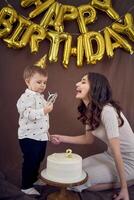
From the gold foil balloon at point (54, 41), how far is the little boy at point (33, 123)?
0.21 meters

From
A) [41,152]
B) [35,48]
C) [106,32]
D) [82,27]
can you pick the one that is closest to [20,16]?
[35,48]

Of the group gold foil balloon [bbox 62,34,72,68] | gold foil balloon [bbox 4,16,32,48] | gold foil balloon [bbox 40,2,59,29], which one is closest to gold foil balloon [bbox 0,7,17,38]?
gold foil balloon [bbox 4,16,32,48]

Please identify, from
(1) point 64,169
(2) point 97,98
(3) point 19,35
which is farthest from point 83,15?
(1) point 64,169

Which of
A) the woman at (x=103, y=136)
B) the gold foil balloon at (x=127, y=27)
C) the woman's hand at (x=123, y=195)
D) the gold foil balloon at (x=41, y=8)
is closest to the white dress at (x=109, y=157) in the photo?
the woman at (x=103, y=136)

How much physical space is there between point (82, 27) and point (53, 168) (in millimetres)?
693

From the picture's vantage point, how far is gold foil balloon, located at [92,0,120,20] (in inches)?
60.1

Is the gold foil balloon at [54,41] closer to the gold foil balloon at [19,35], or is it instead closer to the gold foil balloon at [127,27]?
the gold foil balloon at [19,35]

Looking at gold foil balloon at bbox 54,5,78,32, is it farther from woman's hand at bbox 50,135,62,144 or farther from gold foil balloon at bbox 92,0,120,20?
woman's hand at bbox 50,135,62,144

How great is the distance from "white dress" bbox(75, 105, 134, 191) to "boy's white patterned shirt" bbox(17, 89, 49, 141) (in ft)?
0.84

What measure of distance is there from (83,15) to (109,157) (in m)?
0.68

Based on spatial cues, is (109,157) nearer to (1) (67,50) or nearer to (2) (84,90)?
(2) (84,90)

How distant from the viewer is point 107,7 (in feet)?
5.01

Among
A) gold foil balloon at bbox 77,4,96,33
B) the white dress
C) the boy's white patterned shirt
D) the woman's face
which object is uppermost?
gold foil balloon at bbox 77,4,96,33

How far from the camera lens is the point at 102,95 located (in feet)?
4.40
